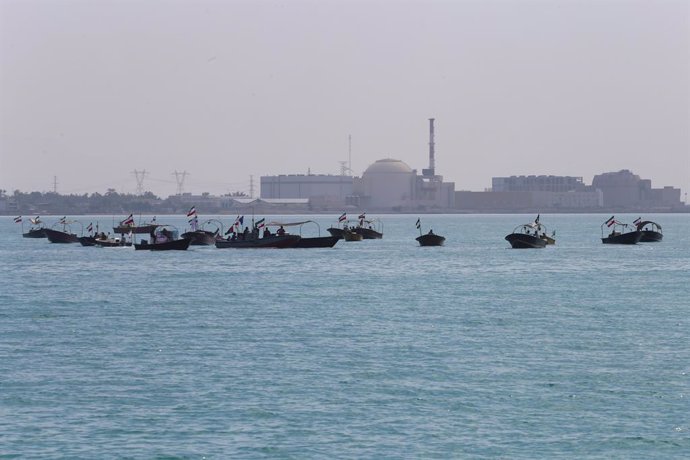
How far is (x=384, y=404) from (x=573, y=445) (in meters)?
7.02

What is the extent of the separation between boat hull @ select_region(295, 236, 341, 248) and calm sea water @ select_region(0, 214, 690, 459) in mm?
59778

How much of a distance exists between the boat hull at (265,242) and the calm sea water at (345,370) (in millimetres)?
55800

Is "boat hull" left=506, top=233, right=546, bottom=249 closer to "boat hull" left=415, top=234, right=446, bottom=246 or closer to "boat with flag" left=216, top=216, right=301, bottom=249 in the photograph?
"boat hull" left=415, top=234, right=446, bottom=246

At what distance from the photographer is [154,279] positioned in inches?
3839

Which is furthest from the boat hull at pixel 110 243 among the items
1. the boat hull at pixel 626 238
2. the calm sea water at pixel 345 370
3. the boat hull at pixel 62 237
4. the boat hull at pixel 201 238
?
the calm sea water at pixel 345 370

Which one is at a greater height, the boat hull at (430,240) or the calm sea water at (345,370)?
the boat hull at (430,240)

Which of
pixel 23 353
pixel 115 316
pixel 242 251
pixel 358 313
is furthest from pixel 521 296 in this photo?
pixel 242 251

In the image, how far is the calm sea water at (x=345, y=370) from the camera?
110ft

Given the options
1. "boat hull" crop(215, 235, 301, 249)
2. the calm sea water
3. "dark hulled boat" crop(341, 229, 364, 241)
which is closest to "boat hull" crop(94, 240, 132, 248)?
"boat hull" crop(215, 235, 301, 249)

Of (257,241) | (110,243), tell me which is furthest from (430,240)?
(110,243)

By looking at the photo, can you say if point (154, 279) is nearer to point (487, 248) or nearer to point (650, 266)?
point (650, 266)

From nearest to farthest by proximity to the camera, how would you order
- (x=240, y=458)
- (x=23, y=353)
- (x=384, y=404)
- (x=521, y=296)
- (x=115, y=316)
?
(x=240, y=458) < (x=384, y=404) < (x=23, y=353) < (x=115, y=316) < (x=521, y=296)

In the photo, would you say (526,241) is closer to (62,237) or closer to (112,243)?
(112,243)

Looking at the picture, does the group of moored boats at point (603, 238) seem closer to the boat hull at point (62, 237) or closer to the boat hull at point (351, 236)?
the boat hull at point (351, 236)
